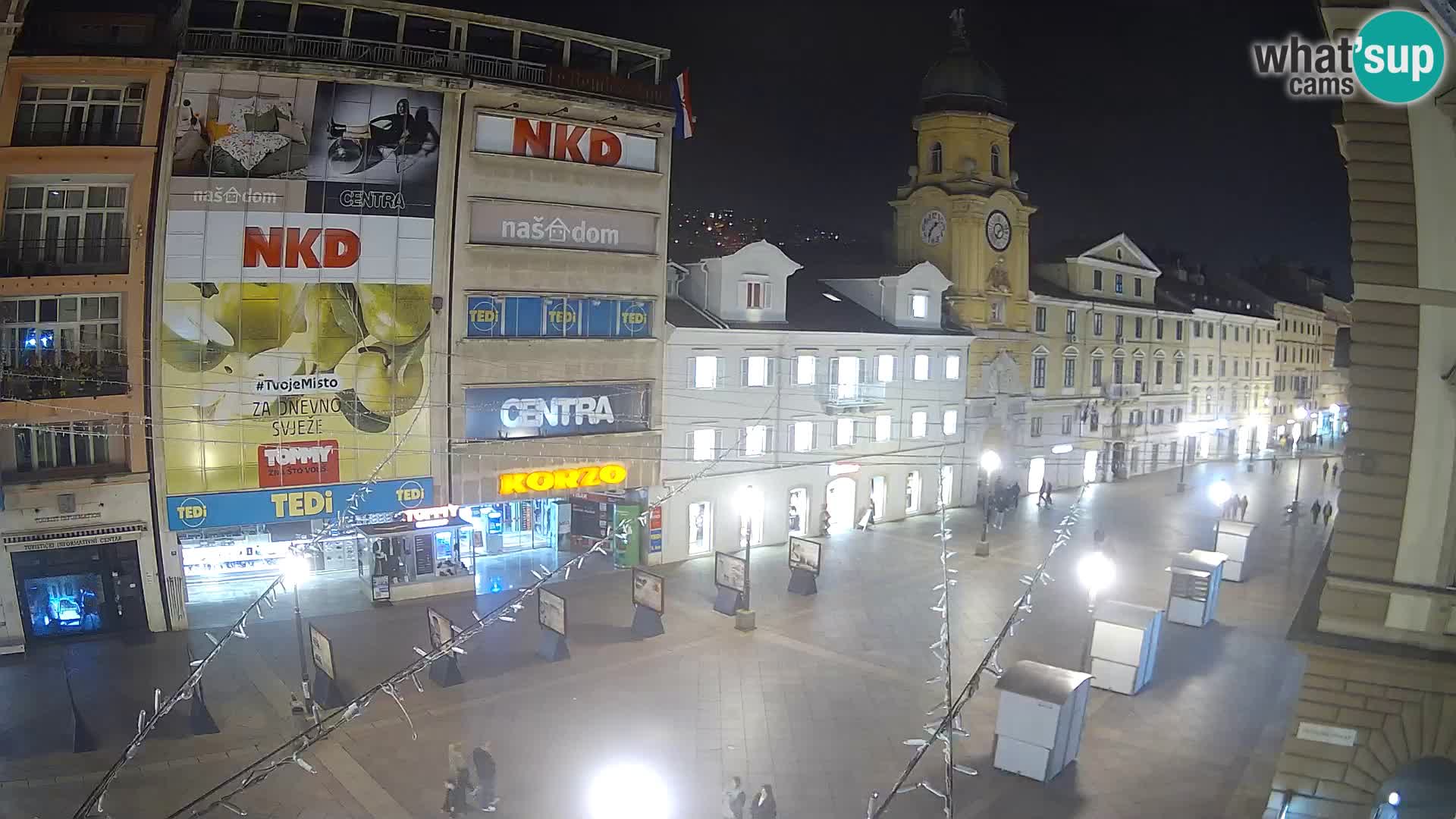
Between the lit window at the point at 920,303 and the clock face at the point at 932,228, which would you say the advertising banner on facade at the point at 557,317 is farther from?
the clock face at the point at 932,228

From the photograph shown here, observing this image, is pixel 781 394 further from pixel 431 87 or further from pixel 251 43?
pixel 251 43

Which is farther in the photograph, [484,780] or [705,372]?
[705,372]

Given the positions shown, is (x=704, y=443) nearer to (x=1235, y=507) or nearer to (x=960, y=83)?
(x=960, y=83)

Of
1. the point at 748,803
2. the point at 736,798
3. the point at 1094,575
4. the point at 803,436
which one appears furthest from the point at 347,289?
the point at 1094,575

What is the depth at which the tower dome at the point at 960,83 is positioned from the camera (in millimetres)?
42531

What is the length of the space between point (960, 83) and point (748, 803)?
36.3 metres

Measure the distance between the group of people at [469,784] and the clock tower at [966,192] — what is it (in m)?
32.7

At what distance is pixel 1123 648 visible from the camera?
20.6 meters

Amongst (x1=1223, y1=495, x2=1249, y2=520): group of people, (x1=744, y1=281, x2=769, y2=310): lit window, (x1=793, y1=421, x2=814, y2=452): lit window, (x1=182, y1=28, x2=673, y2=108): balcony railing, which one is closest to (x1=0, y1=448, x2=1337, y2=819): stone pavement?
(x1=793, y1=421, x2=814, y2=452): lit window

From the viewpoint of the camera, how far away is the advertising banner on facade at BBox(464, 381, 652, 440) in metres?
27.7

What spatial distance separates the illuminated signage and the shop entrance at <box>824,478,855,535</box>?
10.5 m

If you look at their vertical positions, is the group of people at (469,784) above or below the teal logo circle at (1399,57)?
below

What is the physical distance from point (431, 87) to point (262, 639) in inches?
590

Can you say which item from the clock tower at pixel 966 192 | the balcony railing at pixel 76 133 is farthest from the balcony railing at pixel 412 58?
the clock tower at pixel 966 192
